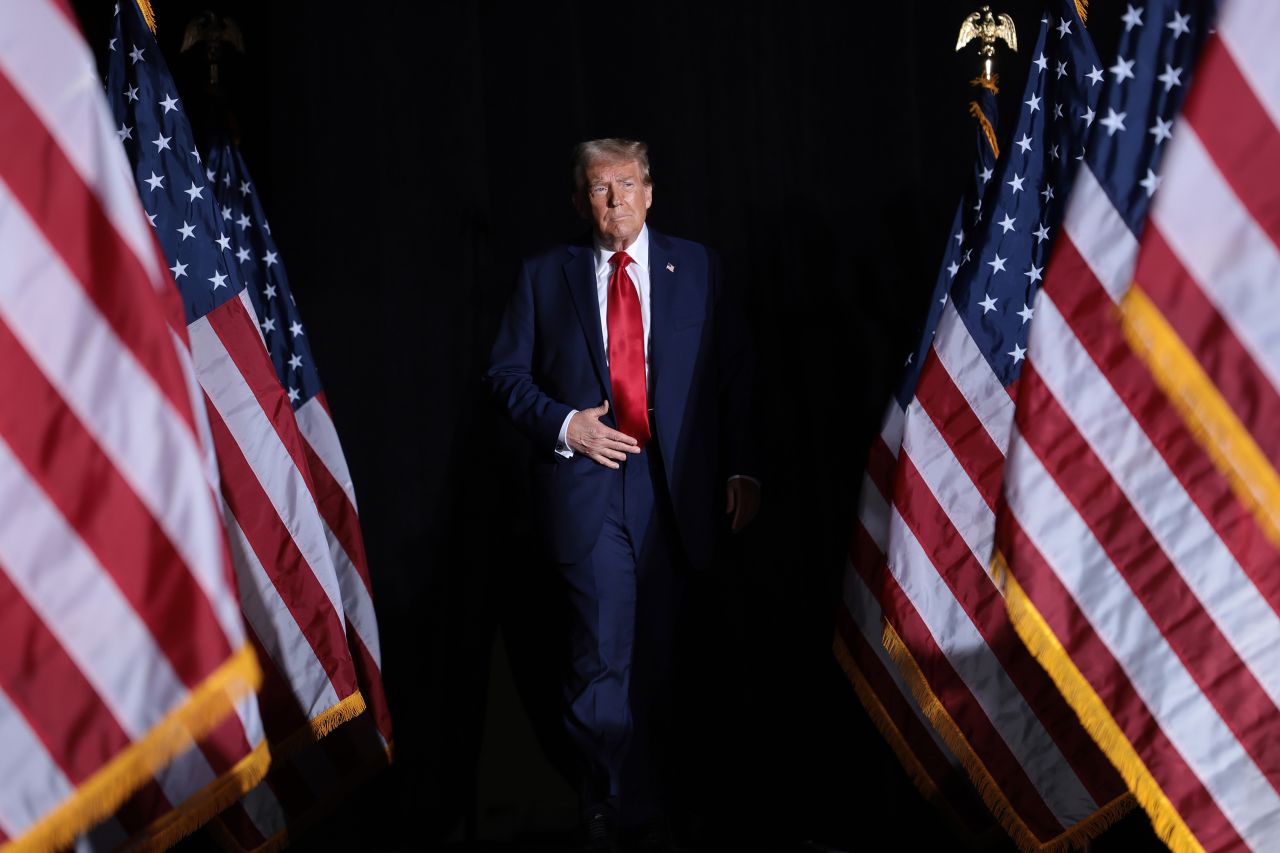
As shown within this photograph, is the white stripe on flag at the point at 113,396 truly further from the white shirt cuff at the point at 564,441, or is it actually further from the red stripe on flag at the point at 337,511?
the red stripe on flag at the point at 337,511

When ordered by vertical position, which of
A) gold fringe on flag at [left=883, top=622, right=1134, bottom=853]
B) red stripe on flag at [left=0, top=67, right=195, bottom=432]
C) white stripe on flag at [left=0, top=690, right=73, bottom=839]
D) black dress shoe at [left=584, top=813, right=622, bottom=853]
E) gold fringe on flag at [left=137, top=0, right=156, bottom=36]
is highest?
gold fringe on flag at [left=137, top=0, right=156, bottom=36]

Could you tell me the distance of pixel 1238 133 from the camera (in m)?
1.79

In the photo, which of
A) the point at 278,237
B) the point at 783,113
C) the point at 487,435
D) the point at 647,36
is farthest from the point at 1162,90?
the point at 278,237

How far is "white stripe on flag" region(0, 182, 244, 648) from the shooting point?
1.69 metres

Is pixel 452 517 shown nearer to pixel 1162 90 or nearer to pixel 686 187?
pixel 686 187

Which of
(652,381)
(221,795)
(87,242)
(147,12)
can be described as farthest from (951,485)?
(147,12)

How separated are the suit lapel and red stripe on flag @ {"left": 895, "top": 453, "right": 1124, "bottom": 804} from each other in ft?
2.48

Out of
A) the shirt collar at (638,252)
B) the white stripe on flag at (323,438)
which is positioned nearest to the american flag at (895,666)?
the shirt collar at (638,252)

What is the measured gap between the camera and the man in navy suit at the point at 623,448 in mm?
3127

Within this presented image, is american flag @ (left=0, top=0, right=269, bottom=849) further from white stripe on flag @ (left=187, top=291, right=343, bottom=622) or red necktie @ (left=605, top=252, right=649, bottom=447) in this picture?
red necktie @ (left=605, top=252, right=649, bottom=447)

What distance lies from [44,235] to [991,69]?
235cm

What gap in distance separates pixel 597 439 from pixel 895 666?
91 cm

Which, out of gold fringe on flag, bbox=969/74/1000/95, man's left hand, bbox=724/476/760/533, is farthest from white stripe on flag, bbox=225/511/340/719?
gold fringe on flag, bbox=969/74/1000/95

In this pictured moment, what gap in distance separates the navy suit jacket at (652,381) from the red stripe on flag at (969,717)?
0.51 m
